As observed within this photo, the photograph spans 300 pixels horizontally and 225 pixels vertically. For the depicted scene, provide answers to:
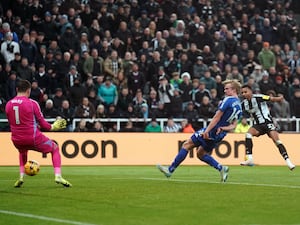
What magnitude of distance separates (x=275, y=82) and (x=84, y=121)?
298 inches

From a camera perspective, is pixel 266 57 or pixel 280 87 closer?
pixel 280 87

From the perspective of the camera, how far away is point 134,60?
93.7 feet

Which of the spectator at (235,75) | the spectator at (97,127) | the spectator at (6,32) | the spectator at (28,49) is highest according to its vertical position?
the spectator at (6,32)

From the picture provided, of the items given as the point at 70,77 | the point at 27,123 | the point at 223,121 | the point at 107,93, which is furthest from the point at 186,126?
the point at 27,123

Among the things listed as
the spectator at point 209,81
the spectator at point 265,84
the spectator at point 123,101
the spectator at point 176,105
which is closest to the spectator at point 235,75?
the spectator at point 209,81

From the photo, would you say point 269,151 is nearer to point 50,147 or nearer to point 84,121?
point 84,121

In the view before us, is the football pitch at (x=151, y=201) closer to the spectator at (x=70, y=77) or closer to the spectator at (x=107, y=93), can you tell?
the spectator at (x=70, y=77)

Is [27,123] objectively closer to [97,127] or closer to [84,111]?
[97,127]

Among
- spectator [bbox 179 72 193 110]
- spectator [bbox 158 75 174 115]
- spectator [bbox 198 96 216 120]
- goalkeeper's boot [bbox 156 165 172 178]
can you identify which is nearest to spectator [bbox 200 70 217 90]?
spectator [bbox 179 72 193 110]

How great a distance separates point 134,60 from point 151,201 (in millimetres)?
16412

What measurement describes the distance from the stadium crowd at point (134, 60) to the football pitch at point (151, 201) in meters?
8.82

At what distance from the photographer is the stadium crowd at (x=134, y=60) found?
1055 inches

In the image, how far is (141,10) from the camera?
30609 millimetres

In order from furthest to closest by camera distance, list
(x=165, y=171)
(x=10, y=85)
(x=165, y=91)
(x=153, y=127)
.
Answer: (x=165, y=91)
(x=153, y=127)
(x=10, y=85)
(x=165, y=171)
